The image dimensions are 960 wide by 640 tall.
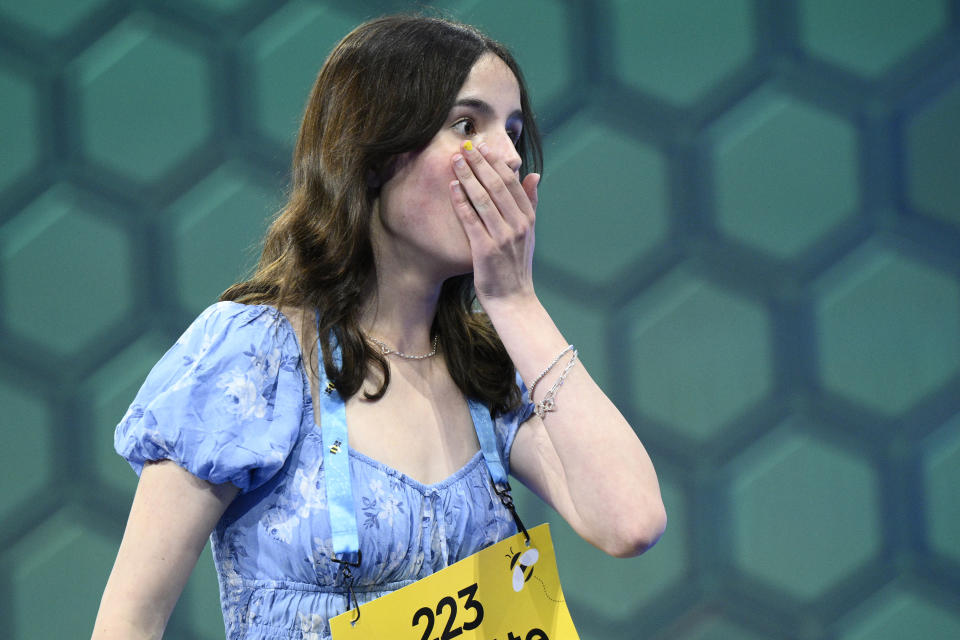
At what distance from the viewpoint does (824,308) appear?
5.55 feet

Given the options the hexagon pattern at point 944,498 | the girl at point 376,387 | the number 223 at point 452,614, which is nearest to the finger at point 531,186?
the girl at point 376,387

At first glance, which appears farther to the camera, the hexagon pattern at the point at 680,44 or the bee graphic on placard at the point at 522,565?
the hexagon pattern at the point at 680,44

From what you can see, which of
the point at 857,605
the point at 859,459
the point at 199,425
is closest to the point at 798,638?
the point at 857,605

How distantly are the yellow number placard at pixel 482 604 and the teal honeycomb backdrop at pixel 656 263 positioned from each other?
741 millimetres

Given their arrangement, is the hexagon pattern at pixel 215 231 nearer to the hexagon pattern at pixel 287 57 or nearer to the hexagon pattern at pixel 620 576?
the hexagon pattern at pixel 287 57

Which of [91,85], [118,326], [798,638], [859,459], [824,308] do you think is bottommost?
[798,638]

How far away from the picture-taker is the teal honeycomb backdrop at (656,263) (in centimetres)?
168

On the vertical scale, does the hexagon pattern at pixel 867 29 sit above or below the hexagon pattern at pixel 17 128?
below

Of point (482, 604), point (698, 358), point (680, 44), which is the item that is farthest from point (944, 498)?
point (482, 604)

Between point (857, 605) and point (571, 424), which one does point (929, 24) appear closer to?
point (857, 605)

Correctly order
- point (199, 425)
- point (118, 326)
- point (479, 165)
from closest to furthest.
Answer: point (199, 425) < point (479, 165) < point (118, 326)

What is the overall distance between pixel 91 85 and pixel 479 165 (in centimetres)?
104

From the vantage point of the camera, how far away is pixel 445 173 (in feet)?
3.06

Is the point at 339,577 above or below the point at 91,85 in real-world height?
below
